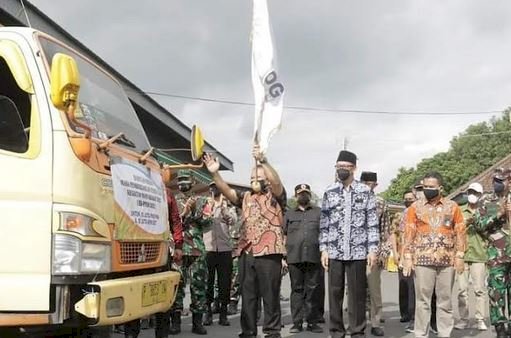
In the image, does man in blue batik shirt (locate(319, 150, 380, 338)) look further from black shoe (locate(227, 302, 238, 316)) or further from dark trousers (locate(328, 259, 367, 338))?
black shoe (locate(227, 302, 238, 316))

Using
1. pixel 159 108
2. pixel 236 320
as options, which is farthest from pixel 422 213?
pixel 159 108

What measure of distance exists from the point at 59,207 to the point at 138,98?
37.1 feet

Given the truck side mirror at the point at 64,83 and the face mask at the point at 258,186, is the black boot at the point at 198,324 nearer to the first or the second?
the face mask at the point at 258,186

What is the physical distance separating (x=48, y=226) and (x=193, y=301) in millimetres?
4087

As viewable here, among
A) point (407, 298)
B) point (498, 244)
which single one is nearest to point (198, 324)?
point (407, 298)

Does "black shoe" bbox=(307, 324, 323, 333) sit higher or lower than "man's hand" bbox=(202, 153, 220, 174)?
lower

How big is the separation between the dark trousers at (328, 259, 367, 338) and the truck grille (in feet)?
7.50

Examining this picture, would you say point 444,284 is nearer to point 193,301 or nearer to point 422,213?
point 422,213

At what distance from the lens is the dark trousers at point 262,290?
6.35 m

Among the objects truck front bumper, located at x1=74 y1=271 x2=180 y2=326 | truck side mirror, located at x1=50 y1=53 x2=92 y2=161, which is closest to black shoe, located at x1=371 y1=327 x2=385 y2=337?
truck front bumper, located at x1=74 y1=271 x2=180 y2=326

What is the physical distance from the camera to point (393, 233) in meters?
9.00

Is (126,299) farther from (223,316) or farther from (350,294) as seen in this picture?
(223,316)

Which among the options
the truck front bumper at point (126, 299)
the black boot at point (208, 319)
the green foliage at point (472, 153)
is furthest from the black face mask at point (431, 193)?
the green foliage at point (472, 153)

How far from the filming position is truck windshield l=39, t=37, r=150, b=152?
14.5 feet
